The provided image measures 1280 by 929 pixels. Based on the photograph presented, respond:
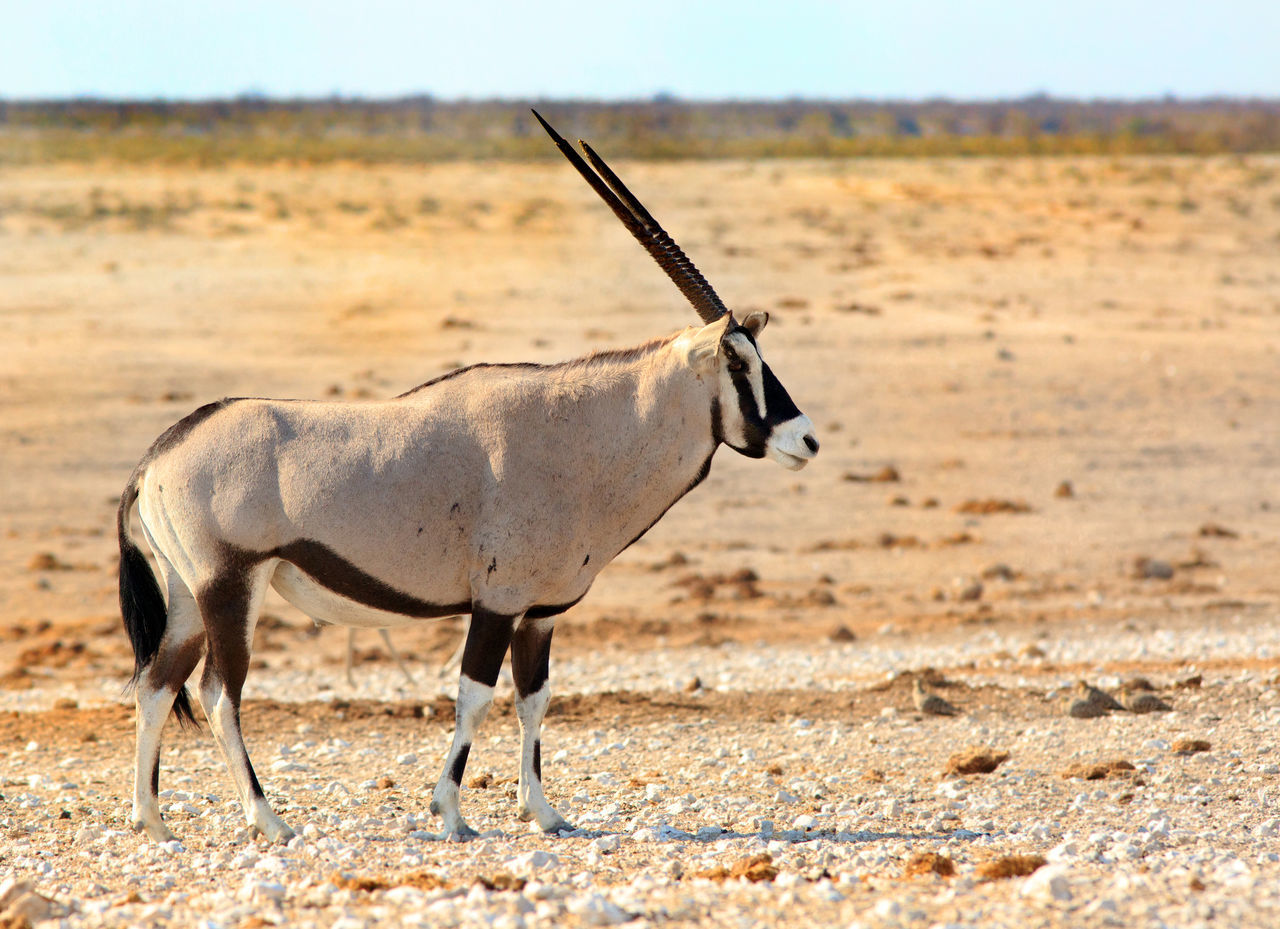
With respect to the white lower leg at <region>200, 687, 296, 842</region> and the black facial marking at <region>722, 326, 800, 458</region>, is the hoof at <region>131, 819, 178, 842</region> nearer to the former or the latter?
the white lower leg at <region>200, 687, 296, 842</region>

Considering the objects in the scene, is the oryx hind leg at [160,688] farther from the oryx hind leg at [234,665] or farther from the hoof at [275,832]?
the hoof at [275,832]

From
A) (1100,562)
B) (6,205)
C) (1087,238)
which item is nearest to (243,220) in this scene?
(6,205)

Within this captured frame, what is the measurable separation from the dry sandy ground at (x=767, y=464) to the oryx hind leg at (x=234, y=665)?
1.18 ft

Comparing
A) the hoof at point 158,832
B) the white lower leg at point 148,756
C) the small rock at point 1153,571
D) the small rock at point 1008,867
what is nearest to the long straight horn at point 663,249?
the small rock at point 1008,867

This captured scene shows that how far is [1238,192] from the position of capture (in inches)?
1642

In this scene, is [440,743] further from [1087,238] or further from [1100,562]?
[1087,238]

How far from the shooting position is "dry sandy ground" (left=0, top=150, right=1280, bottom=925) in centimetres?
899

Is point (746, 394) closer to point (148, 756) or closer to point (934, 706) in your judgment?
point (148, 756)

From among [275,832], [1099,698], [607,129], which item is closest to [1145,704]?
[1099,698]

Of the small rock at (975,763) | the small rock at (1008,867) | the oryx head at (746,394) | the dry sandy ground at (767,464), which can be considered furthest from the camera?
the dry sandy ground at (767,464)

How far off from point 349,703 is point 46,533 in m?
8.79

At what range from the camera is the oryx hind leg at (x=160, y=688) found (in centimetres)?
712

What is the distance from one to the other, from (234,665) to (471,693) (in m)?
1.01

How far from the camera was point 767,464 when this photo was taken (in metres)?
21.2
